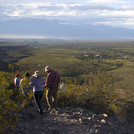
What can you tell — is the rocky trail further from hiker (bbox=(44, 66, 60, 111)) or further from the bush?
the bush

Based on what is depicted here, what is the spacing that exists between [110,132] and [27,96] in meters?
3.43

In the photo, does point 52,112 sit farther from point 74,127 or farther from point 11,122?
point 11,122

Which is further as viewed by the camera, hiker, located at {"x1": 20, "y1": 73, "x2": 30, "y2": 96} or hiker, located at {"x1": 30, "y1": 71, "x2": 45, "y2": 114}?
hiker, located at {"x1": 20, "y1": 73, "x2": 30, "y2": 96}

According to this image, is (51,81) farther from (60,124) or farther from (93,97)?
(93,97)

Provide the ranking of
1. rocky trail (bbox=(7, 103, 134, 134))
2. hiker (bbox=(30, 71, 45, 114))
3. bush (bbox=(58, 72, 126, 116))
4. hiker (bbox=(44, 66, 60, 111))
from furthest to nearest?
bush (bbox=(58, 72, 126, 116))
hiker (bbox=(44, 66, 60, 111))
hiker (bbox=(30, 71, 45, 114))
rocky trail (bbox=(7, 103, 134, 134))

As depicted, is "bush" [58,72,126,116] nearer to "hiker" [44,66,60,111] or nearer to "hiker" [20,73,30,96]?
"hiker" [44,66,60,111]

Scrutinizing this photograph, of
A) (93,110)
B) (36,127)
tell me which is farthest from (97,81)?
(36,127)

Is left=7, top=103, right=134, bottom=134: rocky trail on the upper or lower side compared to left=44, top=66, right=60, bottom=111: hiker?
lower

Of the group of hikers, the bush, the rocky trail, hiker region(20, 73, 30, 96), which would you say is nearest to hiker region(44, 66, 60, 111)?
the group of hikers

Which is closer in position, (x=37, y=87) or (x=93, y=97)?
(x=37, y=87)

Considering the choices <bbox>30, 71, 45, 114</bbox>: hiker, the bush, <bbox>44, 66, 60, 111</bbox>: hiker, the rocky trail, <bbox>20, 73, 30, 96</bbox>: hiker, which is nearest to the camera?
the rocky trail

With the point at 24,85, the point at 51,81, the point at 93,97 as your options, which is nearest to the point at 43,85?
the point at 51,81

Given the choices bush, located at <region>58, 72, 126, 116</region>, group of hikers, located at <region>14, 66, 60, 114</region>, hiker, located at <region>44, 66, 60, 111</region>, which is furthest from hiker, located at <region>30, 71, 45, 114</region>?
bush, located at <region>58, 72, 126, 116</region>

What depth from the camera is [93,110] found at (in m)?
7.80
